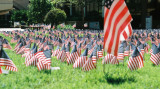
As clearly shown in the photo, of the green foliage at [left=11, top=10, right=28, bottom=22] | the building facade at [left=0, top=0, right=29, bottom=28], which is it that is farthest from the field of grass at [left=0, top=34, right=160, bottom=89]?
the building facade at [left=0, top=0, right=29, bottom=28]

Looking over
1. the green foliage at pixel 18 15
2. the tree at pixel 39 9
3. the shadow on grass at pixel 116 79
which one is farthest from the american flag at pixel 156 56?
the green foliage at pixel 18 15

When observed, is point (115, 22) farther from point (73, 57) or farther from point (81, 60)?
point (73, 57)

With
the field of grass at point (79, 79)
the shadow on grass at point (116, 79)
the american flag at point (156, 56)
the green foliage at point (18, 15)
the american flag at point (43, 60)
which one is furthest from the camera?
the green foliage at point (18, 15)

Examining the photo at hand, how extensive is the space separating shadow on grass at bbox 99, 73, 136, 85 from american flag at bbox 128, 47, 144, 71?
851 mm

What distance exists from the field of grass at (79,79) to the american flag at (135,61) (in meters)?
0.15

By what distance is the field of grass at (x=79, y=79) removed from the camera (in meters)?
6.34

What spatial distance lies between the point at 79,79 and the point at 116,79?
885 mm

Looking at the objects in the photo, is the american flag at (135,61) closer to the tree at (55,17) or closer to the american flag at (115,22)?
the american flag at (115,22)

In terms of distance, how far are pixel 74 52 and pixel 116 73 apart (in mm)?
1951

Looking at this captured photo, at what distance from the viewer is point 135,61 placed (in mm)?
7996

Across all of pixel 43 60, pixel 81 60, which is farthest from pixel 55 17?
pixel 43 60

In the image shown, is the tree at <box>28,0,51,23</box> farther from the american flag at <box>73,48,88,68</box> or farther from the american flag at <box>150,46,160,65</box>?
the american flag at <box>73,48,88,68</box>

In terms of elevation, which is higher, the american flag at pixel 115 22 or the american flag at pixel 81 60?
the american flag at pixel 115 22

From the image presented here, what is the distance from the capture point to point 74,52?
9.16 metres
